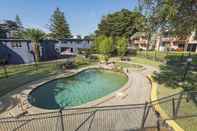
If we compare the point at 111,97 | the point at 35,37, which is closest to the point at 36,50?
the point at 35,37

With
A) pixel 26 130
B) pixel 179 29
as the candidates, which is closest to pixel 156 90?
pixel 179 29

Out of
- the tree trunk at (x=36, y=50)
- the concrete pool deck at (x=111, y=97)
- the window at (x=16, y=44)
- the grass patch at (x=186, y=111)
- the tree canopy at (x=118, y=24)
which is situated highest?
the tree canopy at (x=118, y=24)

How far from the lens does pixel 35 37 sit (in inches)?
1131

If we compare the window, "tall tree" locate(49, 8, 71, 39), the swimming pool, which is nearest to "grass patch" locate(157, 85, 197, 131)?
the swimming pool

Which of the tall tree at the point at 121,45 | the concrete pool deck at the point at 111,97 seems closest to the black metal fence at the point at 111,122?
the concrete pool deck at the point at 111,97

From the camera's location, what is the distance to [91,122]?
7492 millimetres

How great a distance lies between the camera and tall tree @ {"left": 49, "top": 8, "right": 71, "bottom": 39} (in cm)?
6712

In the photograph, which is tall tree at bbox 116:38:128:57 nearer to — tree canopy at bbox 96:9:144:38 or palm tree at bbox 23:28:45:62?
palm tree at bbox 23:28:45:62

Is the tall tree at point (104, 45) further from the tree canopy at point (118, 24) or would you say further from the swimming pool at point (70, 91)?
the tree canopy at point (118, 24)

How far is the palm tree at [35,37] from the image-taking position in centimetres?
2816

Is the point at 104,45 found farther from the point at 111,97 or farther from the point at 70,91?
the point at 111,97

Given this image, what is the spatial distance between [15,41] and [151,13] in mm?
26424

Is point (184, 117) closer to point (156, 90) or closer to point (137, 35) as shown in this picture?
point (156, 90)

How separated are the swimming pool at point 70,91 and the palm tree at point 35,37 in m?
12.0
